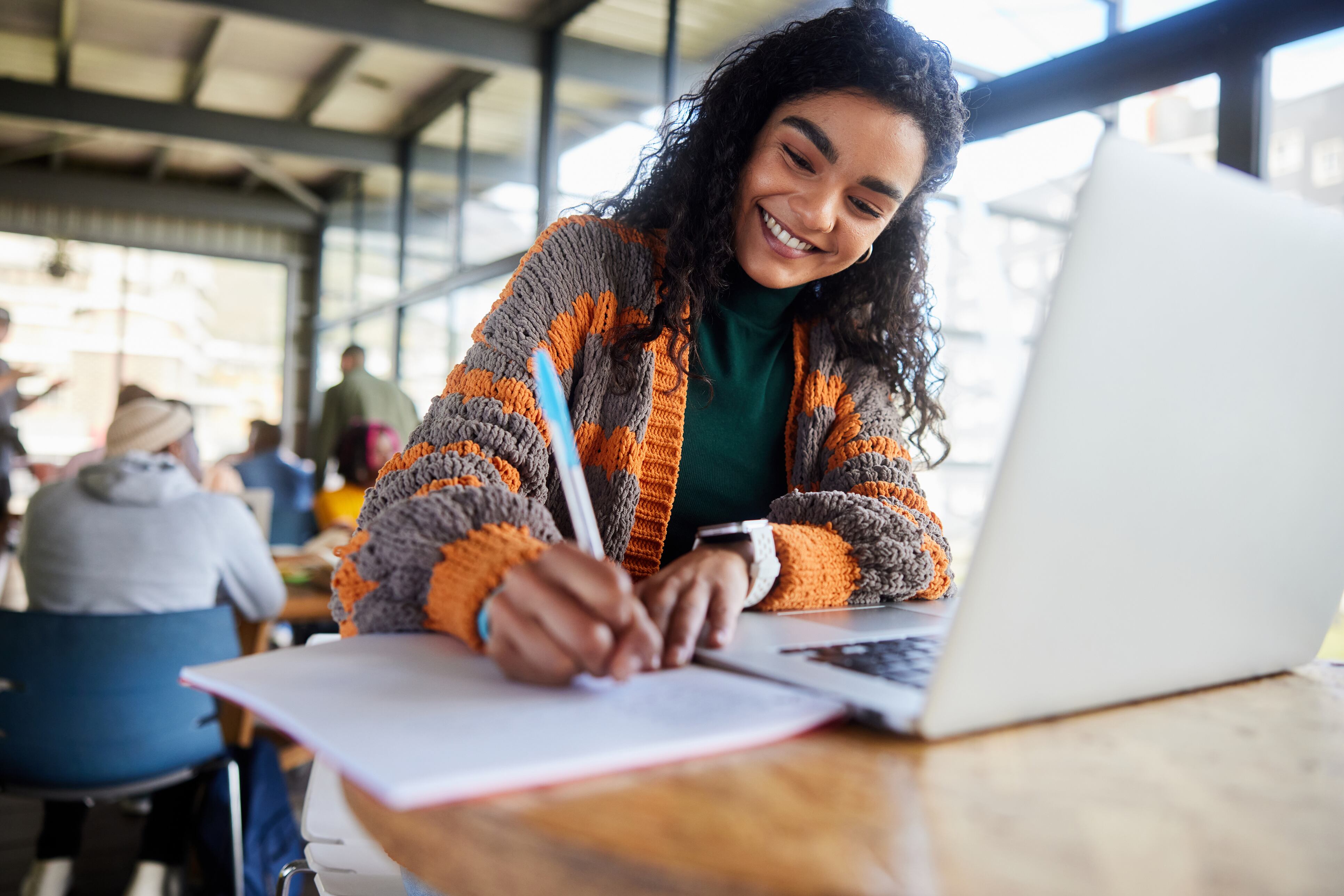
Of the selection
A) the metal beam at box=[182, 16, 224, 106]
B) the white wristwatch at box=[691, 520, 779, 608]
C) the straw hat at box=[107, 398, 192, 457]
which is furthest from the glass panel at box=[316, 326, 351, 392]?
the white wristwatch at box=[691, 520, 779, 608]

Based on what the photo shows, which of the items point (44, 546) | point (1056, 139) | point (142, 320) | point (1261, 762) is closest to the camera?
point (1261, 762)

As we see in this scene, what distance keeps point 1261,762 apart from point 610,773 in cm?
35

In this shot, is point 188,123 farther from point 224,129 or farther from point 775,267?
point 775,267

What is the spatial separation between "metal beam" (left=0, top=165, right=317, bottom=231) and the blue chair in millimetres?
9177

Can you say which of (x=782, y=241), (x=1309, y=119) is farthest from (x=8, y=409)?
(x=1309, y=119)

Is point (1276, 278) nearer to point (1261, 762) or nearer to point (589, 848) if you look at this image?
point (1261, 762)

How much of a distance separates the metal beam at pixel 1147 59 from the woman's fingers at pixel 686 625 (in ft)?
5.00

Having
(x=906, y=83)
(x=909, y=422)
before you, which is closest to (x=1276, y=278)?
(x=906, y=83)

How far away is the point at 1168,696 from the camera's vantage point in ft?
2.00

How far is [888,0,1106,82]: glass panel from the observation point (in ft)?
8.06

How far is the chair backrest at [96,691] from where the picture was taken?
5.49 ft

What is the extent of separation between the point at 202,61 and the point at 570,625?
24.5ft

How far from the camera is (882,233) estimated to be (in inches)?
53.3

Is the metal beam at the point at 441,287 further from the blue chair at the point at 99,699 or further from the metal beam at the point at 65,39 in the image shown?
the blue chair at the point at 99,699
